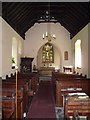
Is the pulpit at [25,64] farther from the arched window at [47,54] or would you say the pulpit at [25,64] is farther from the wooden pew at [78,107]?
the wooden pew at [78,107]

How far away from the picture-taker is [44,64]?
1864 cm

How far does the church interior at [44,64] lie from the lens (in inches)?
159

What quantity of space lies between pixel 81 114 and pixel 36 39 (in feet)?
41.7

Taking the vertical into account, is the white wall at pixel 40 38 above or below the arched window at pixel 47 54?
above

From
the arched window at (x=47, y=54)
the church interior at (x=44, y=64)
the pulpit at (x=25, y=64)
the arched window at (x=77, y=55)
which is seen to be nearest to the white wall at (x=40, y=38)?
the church interior at (x=44, y=64)

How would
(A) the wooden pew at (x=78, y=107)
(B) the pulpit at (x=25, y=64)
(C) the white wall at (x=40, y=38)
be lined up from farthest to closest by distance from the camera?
(C) the white wall at (x=40, y=38) < (B) the pulpit at (x=25, y=64) < (A) the wooden pew at (x=78, y=107)

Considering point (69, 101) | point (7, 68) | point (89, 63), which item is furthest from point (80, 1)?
point (69, 101)

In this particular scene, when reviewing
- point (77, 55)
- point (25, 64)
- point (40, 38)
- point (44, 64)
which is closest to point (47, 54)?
point (44, 64)

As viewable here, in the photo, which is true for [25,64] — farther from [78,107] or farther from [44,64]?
[78,107]

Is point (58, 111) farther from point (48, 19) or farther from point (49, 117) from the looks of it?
point (48, 19)

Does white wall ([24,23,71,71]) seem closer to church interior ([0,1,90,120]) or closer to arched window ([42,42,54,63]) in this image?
church interior ([0,1,90,120])

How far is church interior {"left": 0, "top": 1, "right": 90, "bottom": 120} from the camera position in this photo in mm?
4051

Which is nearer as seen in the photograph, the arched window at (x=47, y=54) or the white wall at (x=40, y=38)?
the white wall at (x=40, y=38)

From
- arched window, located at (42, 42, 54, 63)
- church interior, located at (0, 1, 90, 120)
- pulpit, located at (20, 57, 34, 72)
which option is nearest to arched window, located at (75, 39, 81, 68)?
church interior, located at (0, 1, 90, 120)
